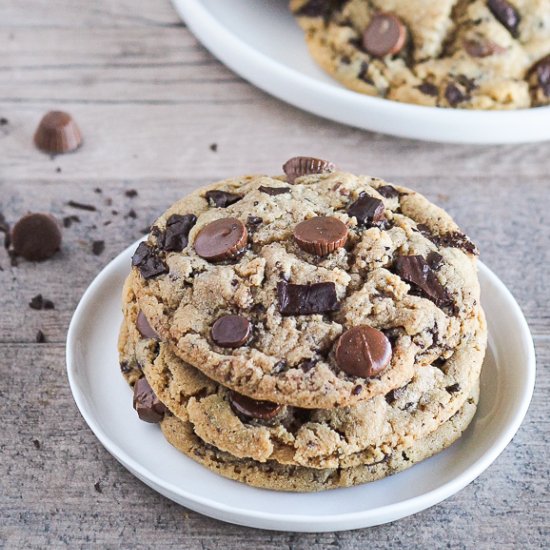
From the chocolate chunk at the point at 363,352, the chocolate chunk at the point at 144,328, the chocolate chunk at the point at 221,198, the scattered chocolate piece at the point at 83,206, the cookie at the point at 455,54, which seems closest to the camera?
the chocolate chunk at the point at 363,352

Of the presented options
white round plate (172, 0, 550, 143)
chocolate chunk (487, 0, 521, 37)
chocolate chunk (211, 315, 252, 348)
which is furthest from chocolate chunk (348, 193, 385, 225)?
chocolate chunk (487, 0, 521, 37)

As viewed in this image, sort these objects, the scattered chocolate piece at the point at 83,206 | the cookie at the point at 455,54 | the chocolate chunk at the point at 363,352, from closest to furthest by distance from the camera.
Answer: the chocolate chunk at the point at 363,352
the scattered chocolate piece at the point at 83,206
the cookie at the point at 455,54

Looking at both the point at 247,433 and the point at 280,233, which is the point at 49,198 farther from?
the point at 247,433

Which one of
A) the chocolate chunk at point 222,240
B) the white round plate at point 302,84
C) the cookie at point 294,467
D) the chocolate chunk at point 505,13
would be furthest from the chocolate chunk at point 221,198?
the chocolate chunk at point 505,13

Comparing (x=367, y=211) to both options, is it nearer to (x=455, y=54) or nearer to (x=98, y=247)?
(x=98, y=247)

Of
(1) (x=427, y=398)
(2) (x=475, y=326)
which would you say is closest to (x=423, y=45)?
(2) (x=475, y=326)

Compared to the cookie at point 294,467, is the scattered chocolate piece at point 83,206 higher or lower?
lower

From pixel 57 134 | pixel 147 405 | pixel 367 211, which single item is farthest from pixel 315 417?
pixel 57 134

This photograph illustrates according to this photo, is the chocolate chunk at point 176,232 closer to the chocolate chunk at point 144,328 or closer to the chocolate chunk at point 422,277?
the chocolate chunk at point 144,328
